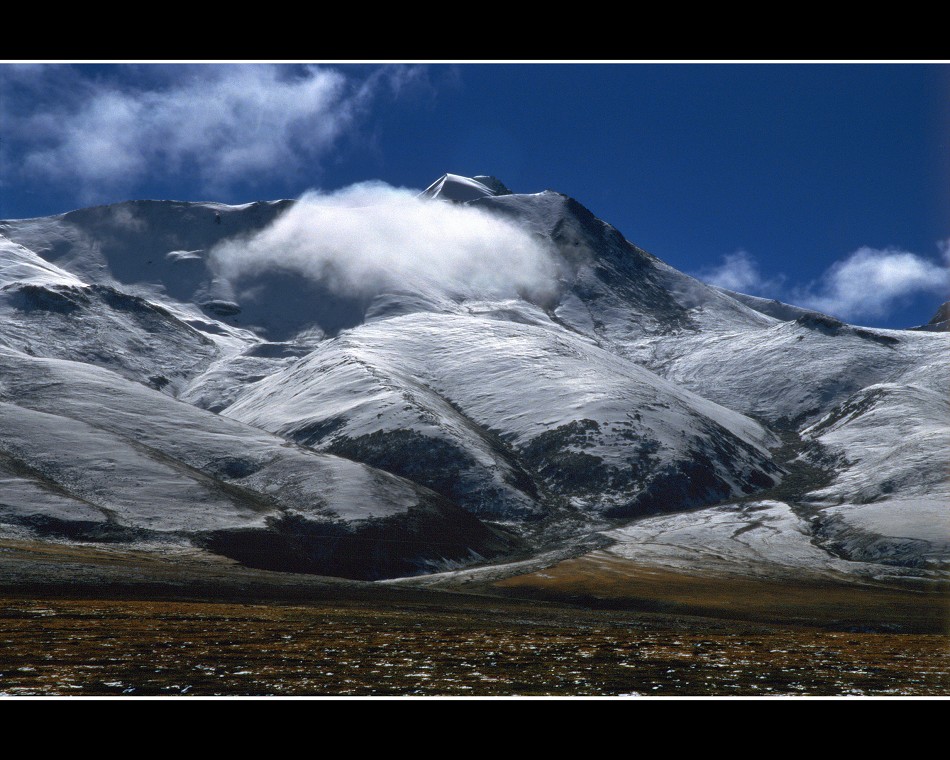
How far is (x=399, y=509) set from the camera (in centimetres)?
17875

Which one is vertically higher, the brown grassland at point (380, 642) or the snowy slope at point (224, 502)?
the snowy slope at point (224, 502)

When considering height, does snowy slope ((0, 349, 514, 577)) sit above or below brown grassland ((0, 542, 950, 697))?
above

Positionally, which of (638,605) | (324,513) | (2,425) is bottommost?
(638,605)

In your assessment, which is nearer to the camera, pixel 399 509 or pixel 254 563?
pixel 254 563

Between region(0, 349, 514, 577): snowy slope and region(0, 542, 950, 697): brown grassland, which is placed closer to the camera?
region(0, 542, 950, 697): brown grassland

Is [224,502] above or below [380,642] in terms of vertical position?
above

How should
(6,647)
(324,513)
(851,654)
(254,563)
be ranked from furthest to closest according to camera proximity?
(324,513) → (254,563) → (851,654) → (6,647)

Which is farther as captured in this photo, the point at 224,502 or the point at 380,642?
the point at 224,502

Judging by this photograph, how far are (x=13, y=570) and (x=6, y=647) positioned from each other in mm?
57126

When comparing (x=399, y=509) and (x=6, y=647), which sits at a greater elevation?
(x=399, y=509)

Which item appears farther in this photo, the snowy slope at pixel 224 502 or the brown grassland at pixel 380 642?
the snowy slope at pixel 224 502
